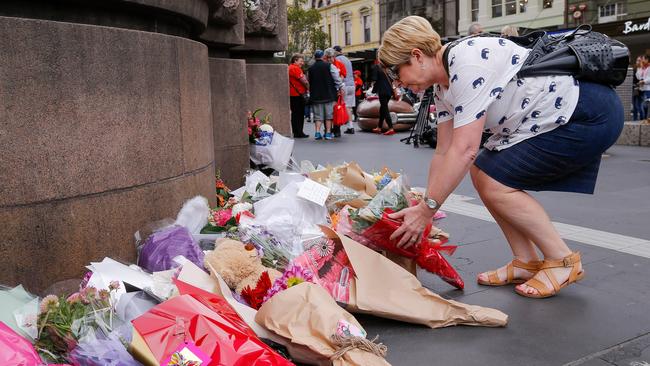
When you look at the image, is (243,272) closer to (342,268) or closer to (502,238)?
(342,268)

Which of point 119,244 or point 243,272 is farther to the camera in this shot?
point 119,244

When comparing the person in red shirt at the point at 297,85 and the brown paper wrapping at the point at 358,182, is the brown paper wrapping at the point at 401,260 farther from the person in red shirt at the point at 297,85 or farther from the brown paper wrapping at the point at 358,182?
the person in red shirt at the point at 297,85

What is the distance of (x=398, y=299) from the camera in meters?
2.80

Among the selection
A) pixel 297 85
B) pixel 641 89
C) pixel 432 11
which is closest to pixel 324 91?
pixel 297 85

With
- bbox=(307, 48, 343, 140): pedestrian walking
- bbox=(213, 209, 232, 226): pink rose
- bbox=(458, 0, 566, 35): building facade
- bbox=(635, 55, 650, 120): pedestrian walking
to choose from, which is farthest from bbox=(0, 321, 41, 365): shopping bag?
bbox=(458, 0, 566, 35): building facade

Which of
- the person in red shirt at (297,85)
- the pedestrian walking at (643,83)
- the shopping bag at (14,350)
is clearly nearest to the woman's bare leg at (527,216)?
the shopping bag at (14,350)

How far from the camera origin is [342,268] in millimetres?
2900

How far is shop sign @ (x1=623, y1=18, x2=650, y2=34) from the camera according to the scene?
24.4 meters

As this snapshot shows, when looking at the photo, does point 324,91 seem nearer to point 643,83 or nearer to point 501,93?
point 643,83

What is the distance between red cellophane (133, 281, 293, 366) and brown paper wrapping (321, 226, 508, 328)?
770mm

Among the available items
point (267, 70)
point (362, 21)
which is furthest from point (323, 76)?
point (362, 21)

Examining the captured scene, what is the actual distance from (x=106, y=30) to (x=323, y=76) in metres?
10.1

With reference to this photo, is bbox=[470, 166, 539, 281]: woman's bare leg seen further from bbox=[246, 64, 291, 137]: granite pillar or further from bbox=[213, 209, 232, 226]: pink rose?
bbox=[246, 64, 291, 137]: granite pillar

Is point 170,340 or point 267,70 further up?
point 267,70
